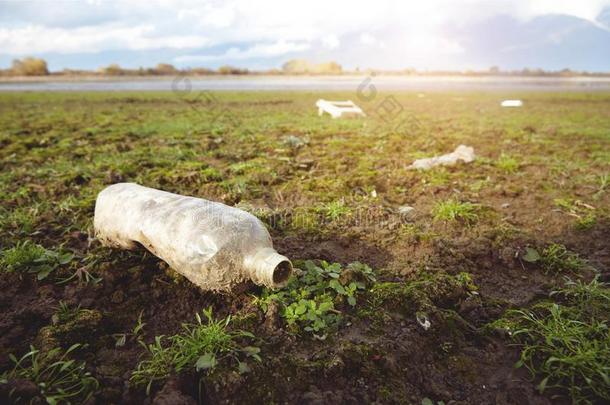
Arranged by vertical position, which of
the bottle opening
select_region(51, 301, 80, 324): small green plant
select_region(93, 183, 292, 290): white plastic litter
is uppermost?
select_region(93, 183, 292, 290): white plastic litter

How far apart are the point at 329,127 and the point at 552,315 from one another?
7.31 meters

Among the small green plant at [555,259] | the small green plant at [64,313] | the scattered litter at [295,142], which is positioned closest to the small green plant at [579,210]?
the small green plant at [555,259]

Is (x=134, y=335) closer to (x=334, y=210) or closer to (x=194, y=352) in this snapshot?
(x=194, y=352)

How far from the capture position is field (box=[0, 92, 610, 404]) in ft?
6.52

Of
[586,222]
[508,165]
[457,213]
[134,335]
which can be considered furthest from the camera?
[508,165]

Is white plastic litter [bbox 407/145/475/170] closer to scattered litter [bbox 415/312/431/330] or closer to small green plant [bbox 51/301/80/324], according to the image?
scattered litter [bbox 415/312/431/330]

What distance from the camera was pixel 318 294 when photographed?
8.44 ft

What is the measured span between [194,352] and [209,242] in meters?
0.64

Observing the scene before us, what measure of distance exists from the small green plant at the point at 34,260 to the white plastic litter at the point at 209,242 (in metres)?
0.72

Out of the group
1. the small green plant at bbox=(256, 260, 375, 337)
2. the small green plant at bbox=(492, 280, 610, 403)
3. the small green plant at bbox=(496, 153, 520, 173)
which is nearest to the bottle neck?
the small green plant at bbox=(256, 260, 375, 337)

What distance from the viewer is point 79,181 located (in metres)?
5.03

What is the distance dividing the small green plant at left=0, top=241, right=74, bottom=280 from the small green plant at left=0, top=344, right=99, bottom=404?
93 centimetres

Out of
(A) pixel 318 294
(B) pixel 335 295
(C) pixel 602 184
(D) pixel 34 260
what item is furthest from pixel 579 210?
(D) pixel 34 260

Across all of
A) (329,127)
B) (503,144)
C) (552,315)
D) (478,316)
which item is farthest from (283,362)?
(329,127)
